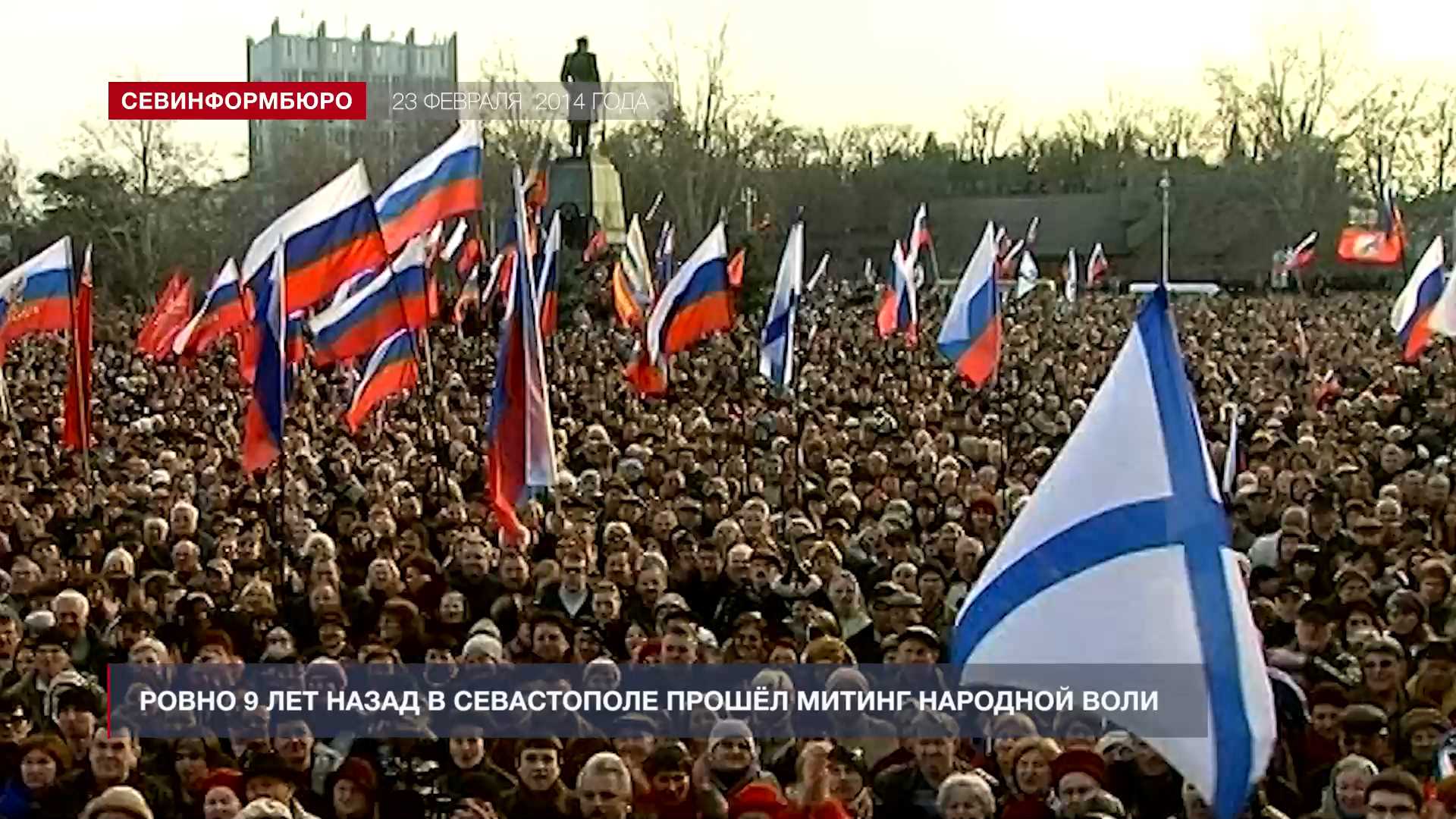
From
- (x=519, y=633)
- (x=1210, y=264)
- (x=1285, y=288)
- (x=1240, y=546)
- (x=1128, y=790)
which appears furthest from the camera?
(x=1210, y=264)

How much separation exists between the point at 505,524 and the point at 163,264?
46.8 meters

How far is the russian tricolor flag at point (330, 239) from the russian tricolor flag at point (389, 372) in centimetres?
131

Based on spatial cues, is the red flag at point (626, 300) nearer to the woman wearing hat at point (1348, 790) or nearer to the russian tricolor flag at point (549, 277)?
the russian tricolor flag at point (549, 277)

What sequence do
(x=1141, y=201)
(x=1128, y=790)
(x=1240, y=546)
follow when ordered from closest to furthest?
(x=1128, y=790) → (x=1240, y=546) → (x=1141, y=201)

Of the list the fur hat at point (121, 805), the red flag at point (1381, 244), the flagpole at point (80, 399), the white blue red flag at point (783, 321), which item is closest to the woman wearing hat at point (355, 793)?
the fur hat at point (121, 805)

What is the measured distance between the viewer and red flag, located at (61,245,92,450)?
1257 centimetres

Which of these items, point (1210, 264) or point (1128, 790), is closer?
point (1128, 790)

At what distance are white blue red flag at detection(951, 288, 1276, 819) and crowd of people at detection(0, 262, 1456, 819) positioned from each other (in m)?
1.15

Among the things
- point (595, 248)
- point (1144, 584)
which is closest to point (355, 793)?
point (1144, 584)

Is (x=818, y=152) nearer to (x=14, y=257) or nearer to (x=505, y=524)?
(x=14, y=257)

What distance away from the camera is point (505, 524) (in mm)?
9711

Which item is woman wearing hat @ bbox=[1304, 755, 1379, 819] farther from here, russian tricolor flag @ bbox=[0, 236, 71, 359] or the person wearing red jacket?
russian tricolor flag @ bbox=[0, 236, 71, 359]

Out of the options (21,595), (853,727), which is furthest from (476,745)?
(21,595)

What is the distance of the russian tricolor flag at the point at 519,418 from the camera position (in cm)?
966
